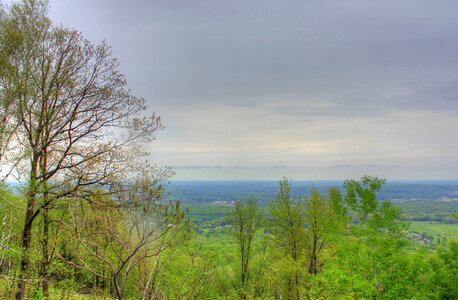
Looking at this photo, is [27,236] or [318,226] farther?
[318,226]

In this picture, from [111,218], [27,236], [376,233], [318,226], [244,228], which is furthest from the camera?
[244,228]

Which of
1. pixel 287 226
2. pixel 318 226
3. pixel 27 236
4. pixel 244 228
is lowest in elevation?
pixel 244 228

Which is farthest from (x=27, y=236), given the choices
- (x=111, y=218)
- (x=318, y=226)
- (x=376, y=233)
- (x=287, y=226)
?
(x=318, y=226)

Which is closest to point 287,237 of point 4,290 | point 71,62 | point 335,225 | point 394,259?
point 335,225

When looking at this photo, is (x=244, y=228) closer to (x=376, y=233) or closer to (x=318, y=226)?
(x=318, y=226)

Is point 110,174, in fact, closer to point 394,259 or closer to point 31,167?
point 31,167

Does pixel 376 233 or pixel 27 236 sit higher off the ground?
pixel 27 236

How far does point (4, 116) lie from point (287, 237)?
20.4m

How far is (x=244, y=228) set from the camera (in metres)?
23.4

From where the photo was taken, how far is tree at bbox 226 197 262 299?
22969 millimetres

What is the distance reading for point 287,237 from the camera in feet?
69.2

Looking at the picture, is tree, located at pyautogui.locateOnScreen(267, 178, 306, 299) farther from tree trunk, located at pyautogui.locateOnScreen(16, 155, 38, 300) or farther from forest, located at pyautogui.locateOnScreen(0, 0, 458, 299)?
tree trunk, located at pyautogui.locateOnScreen(16, 155, 38, 300)

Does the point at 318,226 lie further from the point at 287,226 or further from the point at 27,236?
the point at 27,236

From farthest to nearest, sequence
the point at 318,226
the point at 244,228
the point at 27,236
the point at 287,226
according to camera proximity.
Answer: the point at 244,228 → the point at 287,226 → the point at 318,226 → the point at 27,236
